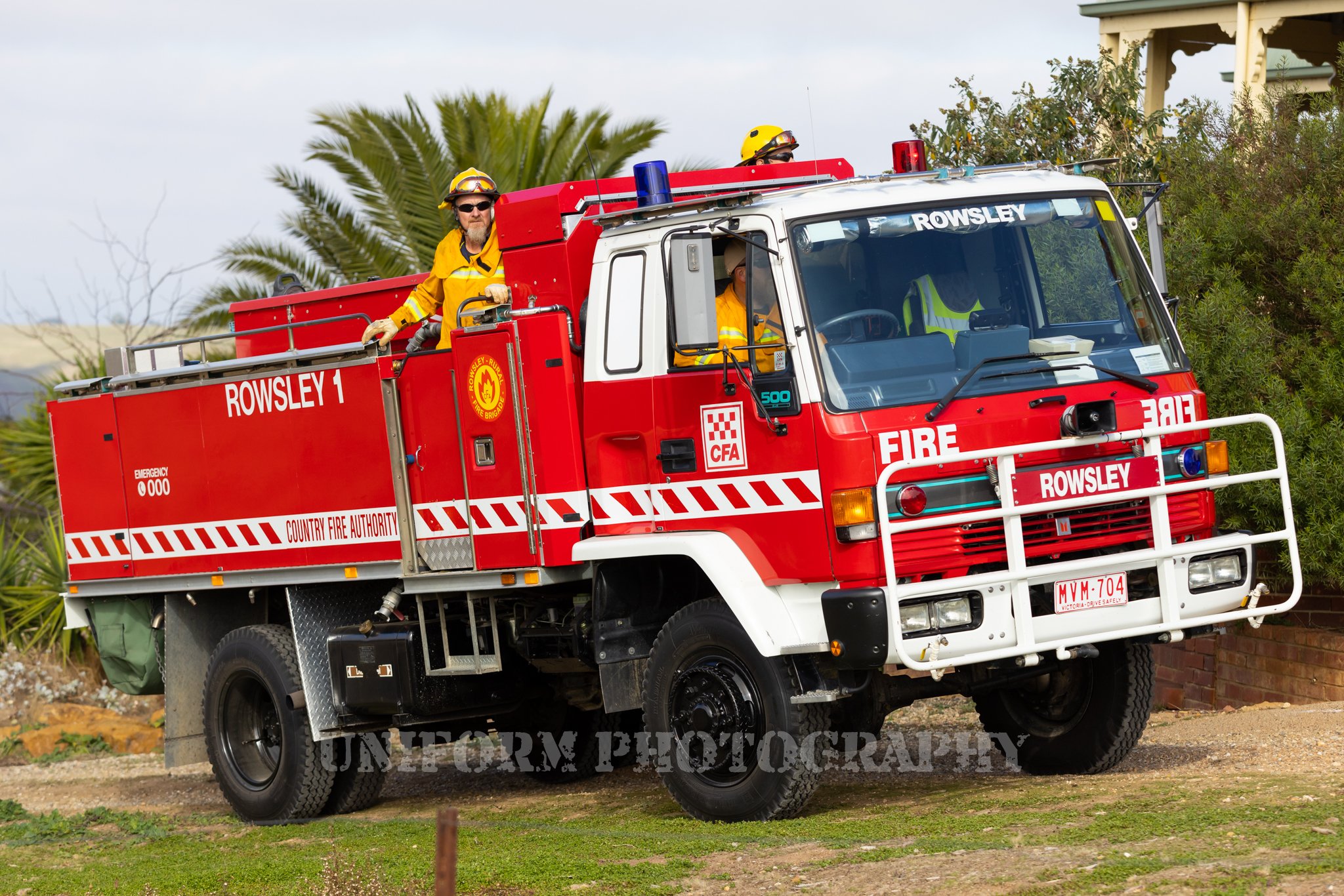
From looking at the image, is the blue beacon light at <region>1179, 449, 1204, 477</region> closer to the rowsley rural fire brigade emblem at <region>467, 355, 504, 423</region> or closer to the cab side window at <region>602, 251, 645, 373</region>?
the cab side window at <region>602, 251, 645, 373</region>

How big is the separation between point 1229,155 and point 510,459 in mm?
6287

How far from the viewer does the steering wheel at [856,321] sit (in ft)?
22.9

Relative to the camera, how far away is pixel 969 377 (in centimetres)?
688

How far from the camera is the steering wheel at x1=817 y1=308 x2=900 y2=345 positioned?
22.9ft

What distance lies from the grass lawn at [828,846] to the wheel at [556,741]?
1069 mm

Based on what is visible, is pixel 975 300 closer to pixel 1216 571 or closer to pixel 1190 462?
pixel 1190 462

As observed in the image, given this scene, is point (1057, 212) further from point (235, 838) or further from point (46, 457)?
point (46, 457)

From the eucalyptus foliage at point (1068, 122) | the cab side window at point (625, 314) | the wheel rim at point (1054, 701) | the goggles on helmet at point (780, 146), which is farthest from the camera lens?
the eucalyptus foliage at point (1068, 122)

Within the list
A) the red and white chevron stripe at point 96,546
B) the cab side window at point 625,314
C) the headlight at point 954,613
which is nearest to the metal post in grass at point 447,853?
the headlight at point 954,613

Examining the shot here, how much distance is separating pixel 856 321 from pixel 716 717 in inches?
71.7

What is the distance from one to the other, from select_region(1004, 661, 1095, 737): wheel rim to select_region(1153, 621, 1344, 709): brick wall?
2.20m

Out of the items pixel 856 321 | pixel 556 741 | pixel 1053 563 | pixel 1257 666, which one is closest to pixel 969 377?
pixel 856 321

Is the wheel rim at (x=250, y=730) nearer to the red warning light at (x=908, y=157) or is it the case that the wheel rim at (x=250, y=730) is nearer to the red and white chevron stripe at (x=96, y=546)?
the red and white chevron stripe at (x=96, y=546)

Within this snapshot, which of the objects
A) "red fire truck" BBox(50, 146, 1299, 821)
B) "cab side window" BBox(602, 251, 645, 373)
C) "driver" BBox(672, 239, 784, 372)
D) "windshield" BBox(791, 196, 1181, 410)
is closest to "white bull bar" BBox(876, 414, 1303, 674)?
"red fire truck" BBox(50, 146, 1299, 821)
